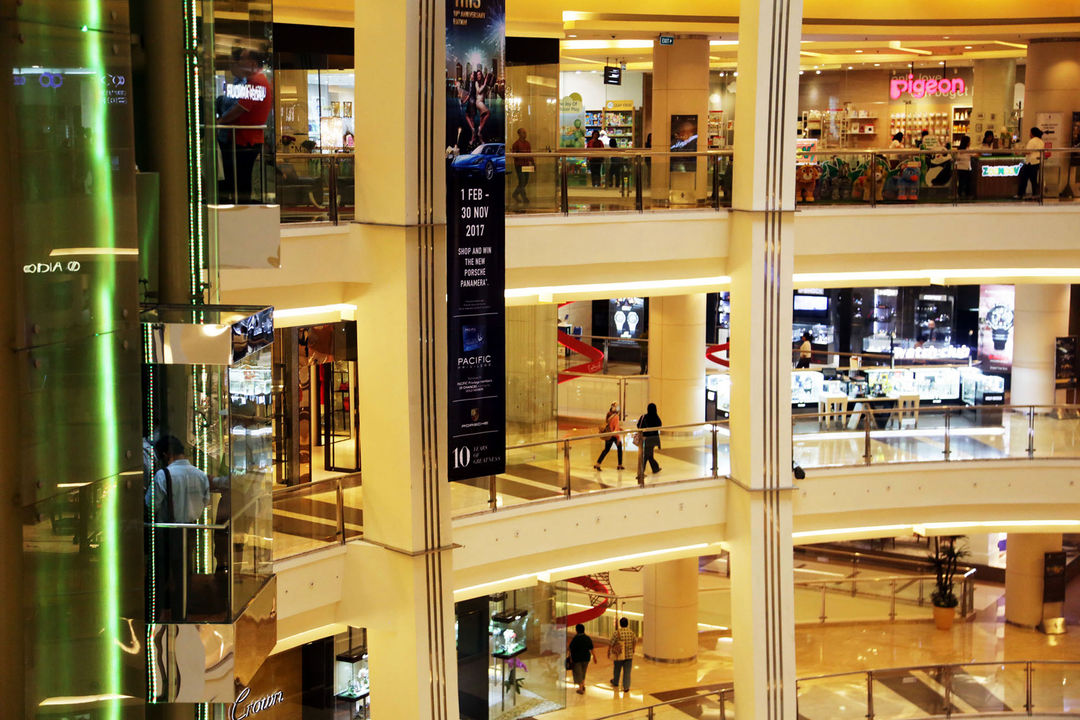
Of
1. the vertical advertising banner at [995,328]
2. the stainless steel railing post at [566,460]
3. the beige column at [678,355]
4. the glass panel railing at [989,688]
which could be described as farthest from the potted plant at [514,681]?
the vertical advertising banner at [995,328]

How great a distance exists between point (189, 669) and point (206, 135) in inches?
62.3

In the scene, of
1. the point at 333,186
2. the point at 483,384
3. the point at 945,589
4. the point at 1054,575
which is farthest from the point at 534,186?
the point at 1054,575

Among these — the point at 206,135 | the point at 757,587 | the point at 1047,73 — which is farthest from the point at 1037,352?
the point at 206,135

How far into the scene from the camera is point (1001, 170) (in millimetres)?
15266

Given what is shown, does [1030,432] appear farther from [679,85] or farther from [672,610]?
[679,85]

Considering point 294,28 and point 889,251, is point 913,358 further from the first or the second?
point 294,28

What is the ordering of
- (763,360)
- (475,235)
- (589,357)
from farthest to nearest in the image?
(589,357) < (763,360) < (475,235)

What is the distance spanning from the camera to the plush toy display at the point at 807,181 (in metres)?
14.9

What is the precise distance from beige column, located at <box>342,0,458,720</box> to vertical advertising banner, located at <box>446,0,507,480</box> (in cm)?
12

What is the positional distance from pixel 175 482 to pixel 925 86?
23.1m

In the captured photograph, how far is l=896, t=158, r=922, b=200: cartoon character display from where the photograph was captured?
15102 millimetres

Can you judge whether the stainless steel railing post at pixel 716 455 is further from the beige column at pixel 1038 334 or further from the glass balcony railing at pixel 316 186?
the beige column at pixel 1038 334

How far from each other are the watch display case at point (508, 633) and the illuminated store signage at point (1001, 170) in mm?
7608

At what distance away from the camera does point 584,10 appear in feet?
55.5
